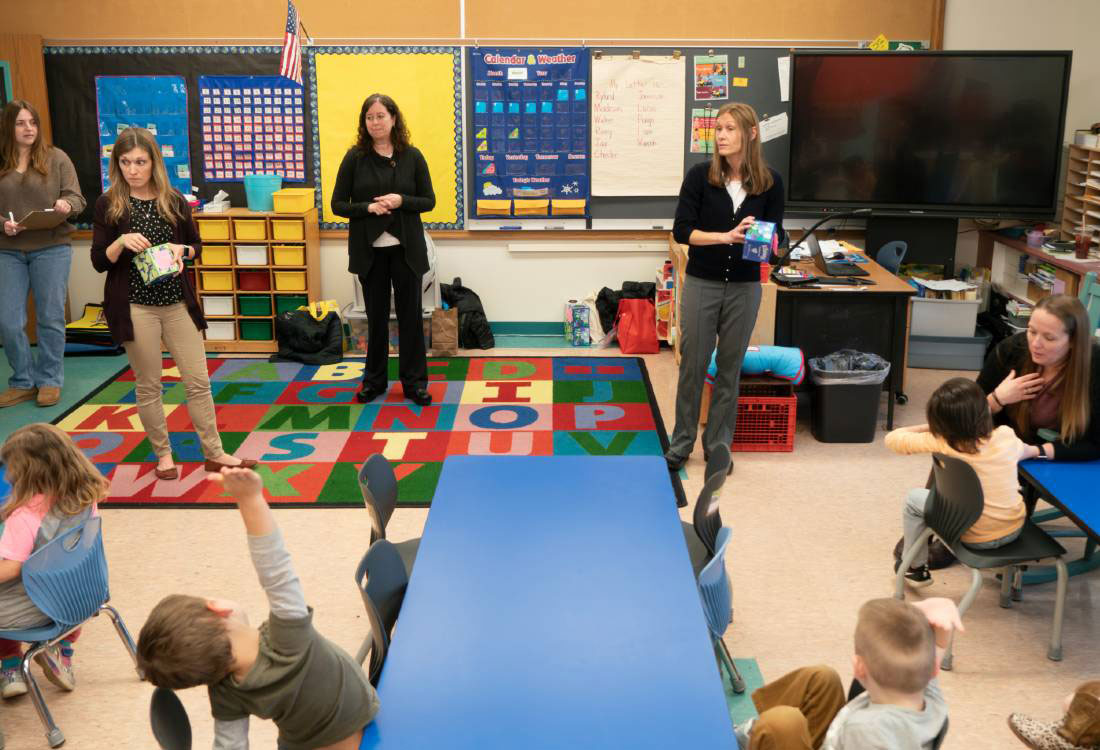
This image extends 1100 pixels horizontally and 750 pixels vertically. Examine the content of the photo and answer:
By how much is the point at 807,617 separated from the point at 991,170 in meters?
4.05

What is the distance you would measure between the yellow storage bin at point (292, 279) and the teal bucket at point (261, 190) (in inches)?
17.7

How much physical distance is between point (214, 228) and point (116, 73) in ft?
4.13

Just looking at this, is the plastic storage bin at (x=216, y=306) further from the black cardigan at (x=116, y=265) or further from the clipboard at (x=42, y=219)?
the black cardigan at (x=116, y=265)

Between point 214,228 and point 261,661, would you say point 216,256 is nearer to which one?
point 214,228

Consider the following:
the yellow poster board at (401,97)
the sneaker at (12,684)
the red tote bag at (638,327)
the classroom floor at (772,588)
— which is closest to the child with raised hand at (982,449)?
the classroom floor at (772,588)

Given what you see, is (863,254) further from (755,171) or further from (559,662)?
(559,662)

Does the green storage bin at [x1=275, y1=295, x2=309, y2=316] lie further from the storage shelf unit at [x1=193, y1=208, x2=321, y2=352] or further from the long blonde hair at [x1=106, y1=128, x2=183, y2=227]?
the long blonde hair at [x1=106, y1=128, x2=183, y2=227]

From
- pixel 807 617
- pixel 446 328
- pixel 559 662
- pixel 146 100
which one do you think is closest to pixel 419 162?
pixel 446 328

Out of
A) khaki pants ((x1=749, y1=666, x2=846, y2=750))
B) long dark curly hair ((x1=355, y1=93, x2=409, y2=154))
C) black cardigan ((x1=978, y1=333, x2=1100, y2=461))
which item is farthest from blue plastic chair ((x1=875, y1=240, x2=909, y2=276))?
khaki pants ((x1=749, y1=666, x2=846, y2=750))

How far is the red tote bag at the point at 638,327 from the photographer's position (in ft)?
24.0

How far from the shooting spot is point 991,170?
6.84 metres

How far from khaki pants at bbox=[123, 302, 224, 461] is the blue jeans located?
156 cm

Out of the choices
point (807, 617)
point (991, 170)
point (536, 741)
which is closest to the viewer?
point (536, 741)

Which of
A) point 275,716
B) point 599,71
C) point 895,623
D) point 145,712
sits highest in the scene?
point 599,71
